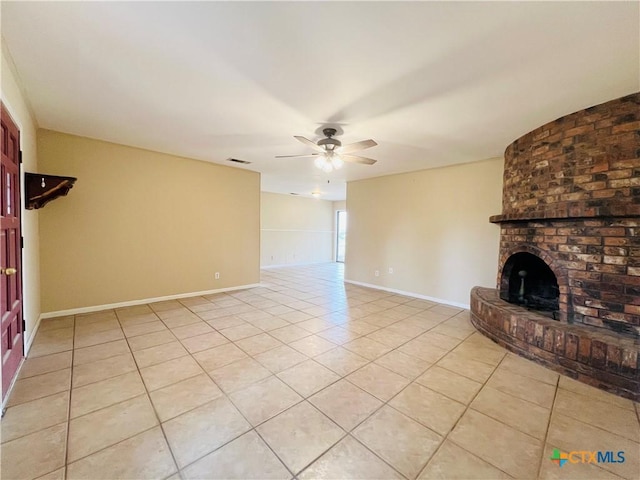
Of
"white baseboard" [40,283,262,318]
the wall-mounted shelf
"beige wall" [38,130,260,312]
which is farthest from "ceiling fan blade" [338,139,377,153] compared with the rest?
"white baseboard" [40,283,262,318]

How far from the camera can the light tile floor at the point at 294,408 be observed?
1398 millimetres

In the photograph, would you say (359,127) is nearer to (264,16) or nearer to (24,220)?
(264,16)

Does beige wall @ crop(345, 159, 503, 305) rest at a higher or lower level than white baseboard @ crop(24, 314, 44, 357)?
higher

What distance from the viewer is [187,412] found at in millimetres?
1769

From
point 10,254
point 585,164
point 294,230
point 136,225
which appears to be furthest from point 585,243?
point 294,230

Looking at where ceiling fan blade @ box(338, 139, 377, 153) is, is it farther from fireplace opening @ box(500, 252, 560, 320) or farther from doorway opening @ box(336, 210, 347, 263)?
doorway opening @ box(336, 210, 347, 263)

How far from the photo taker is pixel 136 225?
404 centimetres

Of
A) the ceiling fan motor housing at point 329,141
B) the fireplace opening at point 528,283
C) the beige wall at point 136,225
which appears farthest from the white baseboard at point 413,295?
the ceiling fan motor housing at point 329,141

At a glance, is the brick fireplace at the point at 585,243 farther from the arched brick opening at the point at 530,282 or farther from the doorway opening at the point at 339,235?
the doorway opening at the point at 339,235

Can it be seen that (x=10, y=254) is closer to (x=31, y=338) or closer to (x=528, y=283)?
(x=31, y=338)

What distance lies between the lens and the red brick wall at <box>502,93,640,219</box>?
2225mm

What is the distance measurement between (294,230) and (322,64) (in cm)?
735

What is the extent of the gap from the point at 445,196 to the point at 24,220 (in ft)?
18.4

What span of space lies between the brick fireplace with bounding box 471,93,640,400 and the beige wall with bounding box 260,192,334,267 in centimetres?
655
